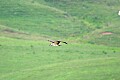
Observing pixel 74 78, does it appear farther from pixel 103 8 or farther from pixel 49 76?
pixel 103 8

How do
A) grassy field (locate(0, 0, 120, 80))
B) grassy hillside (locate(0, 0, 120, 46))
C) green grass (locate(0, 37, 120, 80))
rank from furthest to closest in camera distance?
grassy hillside (locate(0, 0, 120, 46)), grassy field (locate(0, 0, 120, 80)), green grass (locate(0, 37, 120, 80))

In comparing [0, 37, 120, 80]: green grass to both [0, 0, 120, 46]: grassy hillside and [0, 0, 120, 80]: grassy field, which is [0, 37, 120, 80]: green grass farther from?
[0, 0, 120, 46]: grassy hillside

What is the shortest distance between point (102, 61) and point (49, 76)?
161 inches

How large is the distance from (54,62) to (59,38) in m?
15.8

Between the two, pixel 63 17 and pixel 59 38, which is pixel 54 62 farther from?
pixel 63 17

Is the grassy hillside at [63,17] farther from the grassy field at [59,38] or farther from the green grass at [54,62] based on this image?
the green grass at [54,62]

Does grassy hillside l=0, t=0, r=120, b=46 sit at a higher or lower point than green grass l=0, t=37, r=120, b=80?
lower

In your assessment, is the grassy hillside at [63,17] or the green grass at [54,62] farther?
the grassy hillside at [63,17]

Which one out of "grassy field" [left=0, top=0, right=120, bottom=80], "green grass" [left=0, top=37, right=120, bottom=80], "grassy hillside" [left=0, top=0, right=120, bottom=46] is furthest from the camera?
"grassy hillside" [left=0, top=0, right=120, bottom=46]

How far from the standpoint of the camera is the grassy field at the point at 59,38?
2591 centimetres

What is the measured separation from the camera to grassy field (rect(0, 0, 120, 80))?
25.9 metres

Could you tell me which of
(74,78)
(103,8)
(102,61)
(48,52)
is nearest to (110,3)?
(103,8)

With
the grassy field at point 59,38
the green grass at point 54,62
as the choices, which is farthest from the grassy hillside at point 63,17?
the green grass at point 54,62

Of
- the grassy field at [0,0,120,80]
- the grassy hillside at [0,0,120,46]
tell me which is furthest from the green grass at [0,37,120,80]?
the grassy hillside at [0,0,120,46]
